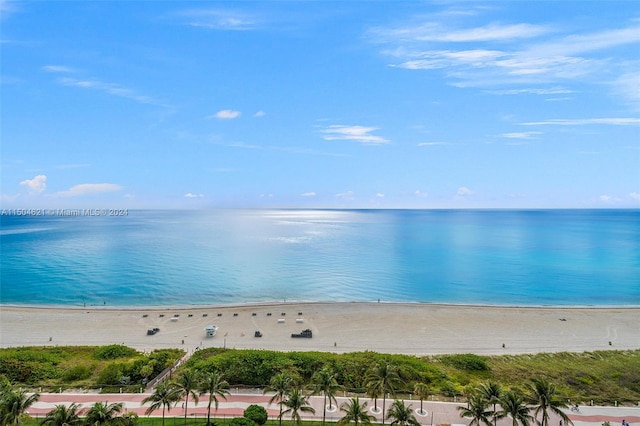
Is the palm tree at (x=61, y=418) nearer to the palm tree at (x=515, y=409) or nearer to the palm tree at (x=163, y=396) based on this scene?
the palm tree at (x=163, y=396)

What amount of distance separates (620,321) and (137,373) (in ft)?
241

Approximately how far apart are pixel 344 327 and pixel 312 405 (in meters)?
23.9

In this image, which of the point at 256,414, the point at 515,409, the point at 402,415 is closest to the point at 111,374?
the point at 256,414

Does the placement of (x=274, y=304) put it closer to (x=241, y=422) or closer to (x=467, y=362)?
(x=467, y=362)

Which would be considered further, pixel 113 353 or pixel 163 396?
pixel 113 353

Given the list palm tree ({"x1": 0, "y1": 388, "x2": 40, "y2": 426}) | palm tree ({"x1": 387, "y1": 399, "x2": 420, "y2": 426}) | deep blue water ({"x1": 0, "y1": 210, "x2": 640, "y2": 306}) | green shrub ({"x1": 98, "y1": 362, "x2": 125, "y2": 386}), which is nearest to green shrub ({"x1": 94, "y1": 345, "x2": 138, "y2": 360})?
green shrub ({"x1": 98, "y1": 362, "x2": 125, "y2": 386})

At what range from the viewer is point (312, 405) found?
29.6m

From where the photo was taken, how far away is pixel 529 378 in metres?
35.3

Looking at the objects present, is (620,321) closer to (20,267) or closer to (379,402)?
(379,402)

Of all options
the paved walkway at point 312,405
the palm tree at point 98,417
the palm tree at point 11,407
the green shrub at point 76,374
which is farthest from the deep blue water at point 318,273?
the palm tree at point 98,417

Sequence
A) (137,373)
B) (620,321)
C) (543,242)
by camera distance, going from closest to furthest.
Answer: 1. (137,373)
2. (620,321)
3. (543,242)

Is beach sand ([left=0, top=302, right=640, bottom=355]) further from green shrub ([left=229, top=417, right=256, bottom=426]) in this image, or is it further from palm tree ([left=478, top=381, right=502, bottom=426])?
palm tree ([left=478, top=381, right=502, bottom=426])

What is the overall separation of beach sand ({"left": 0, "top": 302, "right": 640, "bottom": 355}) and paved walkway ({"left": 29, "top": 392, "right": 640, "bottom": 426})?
13612 millimetres

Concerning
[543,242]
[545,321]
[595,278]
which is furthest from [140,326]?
[543,242]
